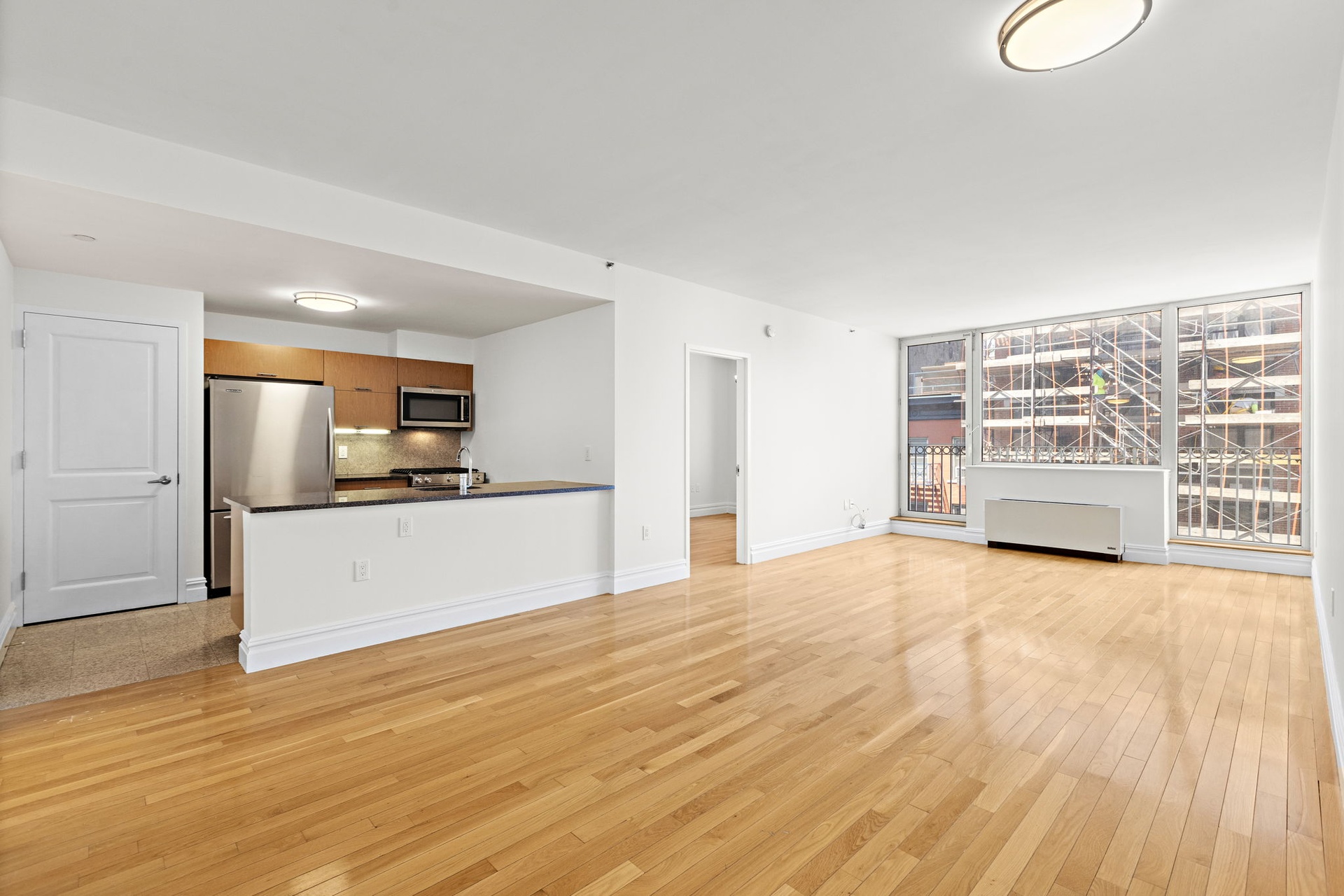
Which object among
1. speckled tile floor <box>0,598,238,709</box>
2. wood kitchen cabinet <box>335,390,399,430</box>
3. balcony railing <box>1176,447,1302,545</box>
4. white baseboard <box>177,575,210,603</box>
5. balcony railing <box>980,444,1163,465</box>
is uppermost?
wood kitchen cabinet <box>335,390,399,430</box>

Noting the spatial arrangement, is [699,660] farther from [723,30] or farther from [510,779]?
[723,30]

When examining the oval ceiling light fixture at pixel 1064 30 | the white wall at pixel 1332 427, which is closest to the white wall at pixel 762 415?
the oval ceiling light fixture at pixel 1064 30

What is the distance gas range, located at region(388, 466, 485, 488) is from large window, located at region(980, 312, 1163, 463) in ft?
20.1

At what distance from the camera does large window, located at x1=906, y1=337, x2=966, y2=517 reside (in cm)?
779

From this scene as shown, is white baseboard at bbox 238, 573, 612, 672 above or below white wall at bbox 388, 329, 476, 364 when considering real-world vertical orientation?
below

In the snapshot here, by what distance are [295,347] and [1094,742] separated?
21.4 feet

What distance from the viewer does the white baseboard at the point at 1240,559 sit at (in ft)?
17.7

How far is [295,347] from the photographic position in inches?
224

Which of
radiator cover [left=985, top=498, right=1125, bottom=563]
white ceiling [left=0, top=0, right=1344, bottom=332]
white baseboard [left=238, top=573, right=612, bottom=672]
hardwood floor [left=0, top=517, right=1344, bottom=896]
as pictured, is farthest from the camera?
radiator cover [left=985, top=498, right=1125, bottom=563]

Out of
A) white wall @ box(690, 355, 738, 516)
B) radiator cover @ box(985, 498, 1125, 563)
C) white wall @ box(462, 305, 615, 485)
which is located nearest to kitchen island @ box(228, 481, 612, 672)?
white wall @ box(462, 305, 615, 485)

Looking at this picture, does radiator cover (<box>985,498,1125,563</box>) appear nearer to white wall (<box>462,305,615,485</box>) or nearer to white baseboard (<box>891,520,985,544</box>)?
white baseboard (<box>891,520,985,544</box>)

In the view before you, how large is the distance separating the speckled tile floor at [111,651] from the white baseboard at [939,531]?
714 cm

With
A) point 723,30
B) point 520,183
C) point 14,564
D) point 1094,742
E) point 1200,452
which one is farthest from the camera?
point 1200,452

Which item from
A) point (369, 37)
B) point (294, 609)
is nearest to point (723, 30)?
point (369, 37)
